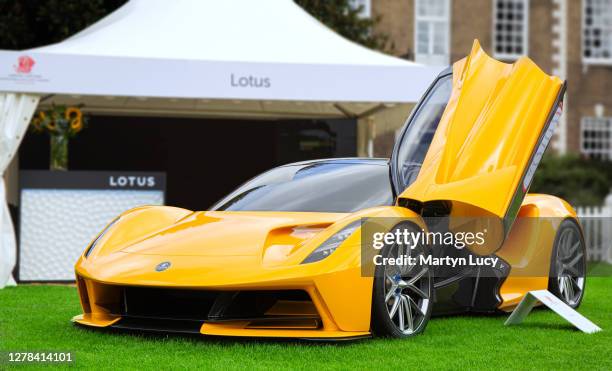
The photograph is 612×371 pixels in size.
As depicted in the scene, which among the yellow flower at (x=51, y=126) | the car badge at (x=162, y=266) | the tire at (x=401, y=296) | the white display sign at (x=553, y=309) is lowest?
the white display sign at (x=553, y=309)

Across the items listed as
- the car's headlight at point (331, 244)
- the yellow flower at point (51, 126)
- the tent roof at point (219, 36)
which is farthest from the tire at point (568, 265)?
the yellow flower at point (51, 126)

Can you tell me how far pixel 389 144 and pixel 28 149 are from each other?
584 inches

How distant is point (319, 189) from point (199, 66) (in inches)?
166

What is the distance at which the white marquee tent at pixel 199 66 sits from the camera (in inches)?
402

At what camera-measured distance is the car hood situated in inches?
232

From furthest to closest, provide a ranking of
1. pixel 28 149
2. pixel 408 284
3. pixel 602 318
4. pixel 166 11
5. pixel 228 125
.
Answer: pixel 228 125 → pixel 28 149 → pixel 166 11 → pixel 602 318 → pixel 408 284

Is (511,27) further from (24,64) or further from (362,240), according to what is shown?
(362,240)

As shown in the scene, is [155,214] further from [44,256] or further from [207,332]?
[44,256]

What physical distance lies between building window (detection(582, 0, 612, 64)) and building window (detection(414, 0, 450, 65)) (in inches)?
178

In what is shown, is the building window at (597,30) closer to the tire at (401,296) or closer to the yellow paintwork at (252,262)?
the tire at (401,296)

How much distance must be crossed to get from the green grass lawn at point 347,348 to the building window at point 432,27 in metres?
21.7

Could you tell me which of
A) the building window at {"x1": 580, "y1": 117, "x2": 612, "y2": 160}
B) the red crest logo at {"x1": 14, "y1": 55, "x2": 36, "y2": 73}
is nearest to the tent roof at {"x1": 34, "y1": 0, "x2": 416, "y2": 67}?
the red crest logo at {"x1": 14, "y1": 55, "x2": 36, "y2": 73}

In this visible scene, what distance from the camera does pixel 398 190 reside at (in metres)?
6.46

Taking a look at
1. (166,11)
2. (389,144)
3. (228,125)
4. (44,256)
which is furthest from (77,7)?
(389,144)
